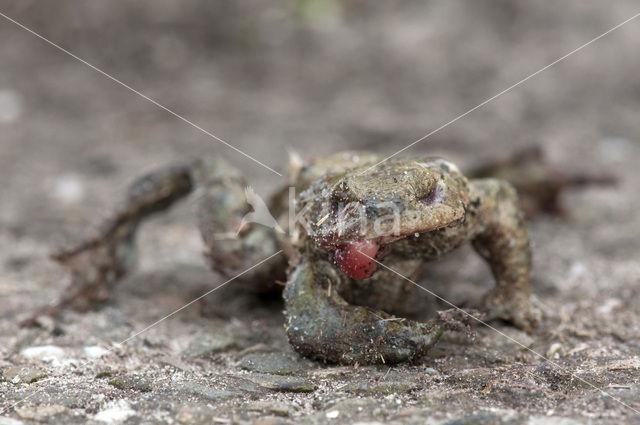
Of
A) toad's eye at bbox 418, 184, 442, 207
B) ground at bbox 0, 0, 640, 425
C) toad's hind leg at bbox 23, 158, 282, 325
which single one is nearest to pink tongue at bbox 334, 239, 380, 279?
toad's eye at bbox 418, 184, 442, 207

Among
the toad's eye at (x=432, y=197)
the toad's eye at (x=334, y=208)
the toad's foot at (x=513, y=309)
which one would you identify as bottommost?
the toad's foot at (x=513, y=309)

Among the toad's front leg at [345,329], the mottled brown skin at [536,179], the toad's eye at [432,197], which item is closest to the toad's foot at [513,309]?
the toad's front leg at [345,329]

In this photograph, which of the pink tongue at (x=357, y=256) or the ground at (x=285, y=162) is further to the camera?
the ground at (x=285, y=162)

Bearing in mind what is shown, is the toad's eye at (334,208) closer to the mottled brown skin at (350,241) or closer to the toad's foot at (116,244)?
the mottled brown skin at (350,241)

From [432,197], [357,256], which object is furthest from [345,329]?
[432,197]

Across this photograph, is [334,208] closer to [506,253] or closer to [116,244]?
[506,253]

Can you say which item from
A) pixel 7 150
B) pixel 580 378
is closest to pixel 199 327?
pixel 580 378

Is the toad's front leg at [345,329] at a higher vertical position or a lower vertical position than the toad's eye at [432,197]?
lower

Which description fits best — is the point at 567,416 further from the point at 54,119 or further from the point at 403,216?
the point at 54,119
